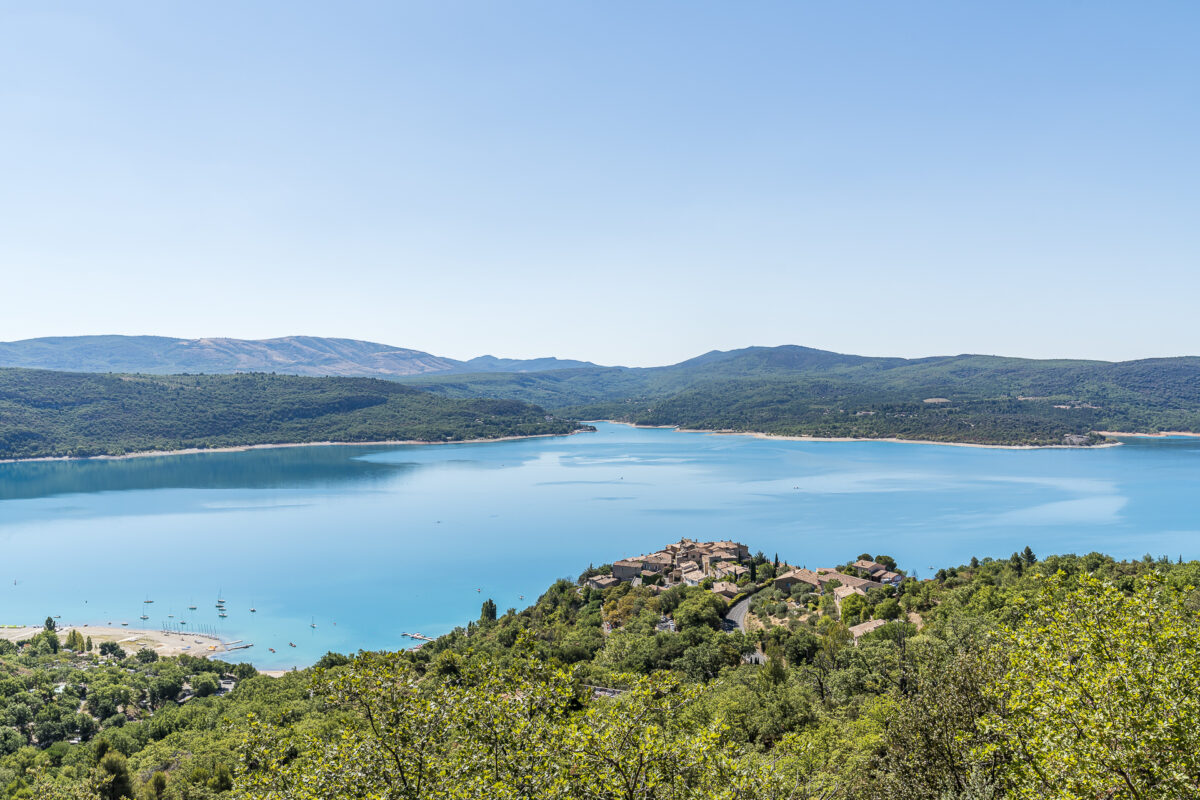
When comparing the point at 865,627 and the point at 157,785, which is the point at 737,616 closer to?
the point at 865,627

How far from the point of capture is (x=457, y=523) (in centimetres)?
6512

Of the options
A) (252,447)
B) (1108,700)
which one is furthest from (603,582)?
(252,447)

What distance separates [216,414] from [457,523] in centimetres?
9687

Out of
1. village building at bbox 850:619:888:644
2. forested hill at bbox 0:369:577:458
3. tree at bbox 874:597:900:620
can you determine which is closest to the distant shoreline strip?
forested hill at bbox 0:369:577:458

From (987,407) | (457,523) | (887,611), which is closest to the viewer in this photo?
(887,611)

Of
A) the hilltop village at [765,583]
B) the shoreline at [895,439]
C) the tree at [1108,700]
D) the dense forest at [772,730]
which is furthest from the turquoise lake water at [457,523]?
the tree at [1108,700]

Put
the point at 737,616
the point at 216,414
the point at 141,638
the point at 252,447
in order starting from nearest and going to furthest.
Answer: the point at 737,616 → the point at 141,638 → the point at 252,447 → the point at 216,414

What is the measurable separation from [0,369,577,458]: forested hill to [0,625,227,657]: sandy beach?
92.1 metres

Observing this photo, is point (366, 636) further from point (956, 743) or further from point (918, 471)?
point (918, 471)

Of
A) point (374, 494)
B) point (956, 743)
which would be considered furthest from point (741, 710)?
point (374, 494)

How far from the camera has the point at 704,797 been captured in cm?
564

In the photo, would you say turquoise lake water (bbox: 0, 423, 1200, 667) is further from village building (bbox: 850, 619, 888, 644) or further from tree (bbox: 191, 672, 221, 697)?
village building (bbox: 850, 619, 888, 644)

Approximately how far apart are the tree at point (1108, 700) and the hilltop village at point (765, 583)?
69.0ft

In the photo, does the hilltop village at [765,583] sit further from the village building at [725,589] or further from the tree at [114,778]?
the tree at [114,778]
